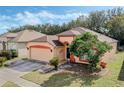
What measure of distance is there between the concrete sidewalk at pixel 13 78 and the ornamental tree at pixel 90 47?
11.8 feet

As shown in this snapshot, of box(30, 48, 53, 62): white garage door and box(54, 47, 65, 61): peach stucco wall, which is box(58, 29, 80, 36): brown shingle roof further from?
box(30, 48, 53, 62): white garage door

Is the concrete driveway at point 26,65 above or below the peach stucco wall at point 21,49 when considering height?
below

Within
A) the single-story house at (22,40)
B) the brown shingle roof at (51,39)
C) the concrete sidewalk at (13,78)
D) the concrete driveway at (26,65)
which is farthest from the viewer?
the single-story house at (22,40)

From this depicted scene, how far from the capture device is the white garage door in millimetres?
13995

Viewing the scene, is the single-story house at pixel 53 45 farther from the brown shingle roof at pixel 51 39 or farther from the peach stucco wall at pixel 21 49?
the peach stucco wall at pixel 21 49

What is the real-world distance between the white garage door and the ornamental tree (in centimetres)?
238

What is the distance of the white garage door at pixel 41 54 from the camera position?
13995 mm

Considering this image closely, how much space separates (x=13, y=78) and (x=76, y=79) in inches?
164

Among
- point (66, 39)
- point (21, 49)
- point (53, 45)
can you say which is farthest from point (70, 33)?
point (21, 49)

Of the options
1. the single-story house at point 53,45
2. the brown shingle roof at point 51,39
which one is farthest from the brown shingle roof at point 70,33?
the brown shingle roof at point 51,39

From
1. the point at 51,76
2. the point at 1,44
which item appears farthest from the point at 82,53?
the point at 1,44

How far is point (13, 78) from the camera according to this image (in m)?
12.1
